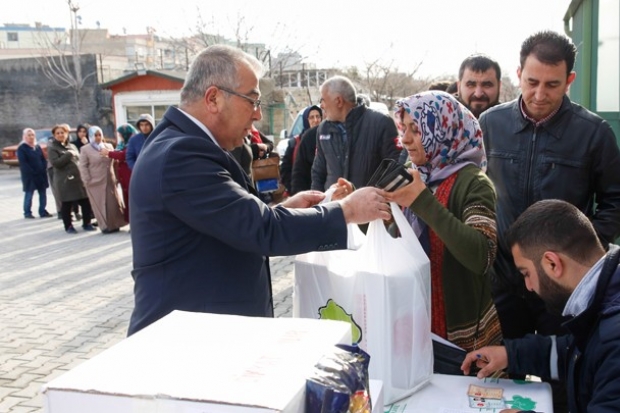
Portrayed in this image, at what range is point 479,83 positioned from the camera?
422 centimetres

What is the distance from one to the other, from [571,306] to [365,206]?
0.72 m

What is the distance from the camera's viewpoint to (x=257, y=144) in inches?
292

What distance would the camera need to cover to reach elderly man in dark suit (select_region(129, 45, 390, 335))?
1944 millimetres

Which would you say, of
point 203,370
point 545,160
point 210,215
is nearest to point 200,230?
point 210,215

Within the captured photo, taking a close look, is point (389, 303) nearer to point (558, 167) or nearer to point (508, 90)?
point (558, 167)

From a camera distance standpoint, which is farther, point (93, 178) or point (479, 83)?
point (93, 178)

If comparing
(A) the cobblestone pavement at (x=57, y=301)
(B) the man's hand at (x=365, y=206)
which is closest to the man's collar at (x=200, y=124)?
(B) the man's hand at (x=365, y=206)

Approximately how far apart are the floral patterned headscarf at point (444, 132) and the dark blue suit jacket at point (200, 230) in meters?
0.52

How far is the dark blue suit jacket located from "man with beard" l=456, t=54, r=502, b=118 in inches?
97.3

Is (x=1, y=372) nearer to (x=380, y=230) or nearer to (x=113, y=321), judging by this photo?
(x=113, y=321)

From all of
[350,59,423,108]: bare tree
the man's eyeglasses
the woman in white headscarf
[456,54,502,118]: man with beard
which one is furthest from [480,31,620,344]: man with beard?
[350,59,423,108]: bare tree

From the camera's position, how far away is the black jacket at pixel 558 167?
280cm

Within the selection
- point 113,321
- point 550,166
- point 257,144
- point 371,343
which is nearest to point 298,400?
point 371,343

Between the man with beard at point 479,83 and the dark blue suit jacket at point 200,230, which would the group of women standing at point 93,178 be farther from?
the dark blue suit jacket at point 200,230
